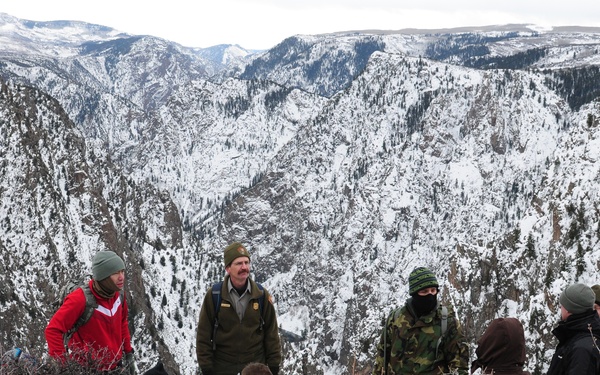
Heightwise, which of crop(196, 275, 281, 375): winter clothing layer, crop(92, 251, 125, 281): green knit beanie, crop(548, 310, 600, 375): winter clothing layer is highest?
crop(92, 251, 125, 281): green knit beanie

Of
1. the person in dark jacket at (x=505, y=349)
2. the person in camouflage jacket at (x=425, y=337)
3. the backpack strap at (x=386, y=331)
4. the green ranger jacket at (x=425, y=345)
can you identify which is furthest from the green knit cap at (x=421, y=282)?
the person in dark jacket at (x=505, y=349)

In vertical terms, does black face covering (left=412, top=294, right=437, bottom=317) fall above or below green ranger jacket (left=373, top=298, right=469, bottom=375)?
above

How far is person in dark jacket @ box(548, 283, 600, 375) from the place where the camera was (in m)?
8.17

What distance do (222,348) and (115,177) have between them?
181 m

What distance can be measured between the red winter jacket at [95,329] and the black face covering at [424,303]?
536cm

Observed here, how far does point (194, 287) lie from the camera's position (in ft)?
535

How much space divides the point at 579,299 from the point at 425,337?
2616 millimetres

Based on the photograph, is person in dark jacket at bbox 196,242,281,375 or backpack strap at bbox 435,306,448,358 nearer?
backpack strap at bbox 435,306,448,358

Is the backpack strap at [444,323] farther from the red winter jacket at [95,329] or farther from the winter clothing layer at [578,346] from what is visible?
the red winter jacket at [95,329]

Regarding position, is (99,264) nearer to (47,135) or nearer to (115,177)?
(47,135)

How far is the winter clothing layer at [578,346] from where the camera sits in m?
8.15

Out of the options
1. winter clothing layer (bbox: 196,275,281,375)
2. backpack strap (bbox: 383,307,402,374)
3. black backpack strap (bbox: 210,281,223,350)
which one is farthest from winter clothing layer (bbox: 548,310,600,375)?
black backpack strap (bbox: 210,281,223,350)

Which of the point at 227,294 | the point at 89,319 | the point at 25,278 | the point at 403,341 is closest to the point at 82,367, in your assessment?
the point at 89,319

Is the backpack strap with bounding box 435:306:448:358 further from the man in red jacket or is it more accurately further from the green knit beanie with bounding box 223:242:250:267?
the man in red jacket
